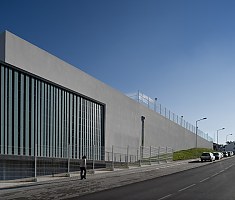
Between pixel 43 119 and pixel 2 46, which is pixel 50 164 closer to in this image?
pixel 43 119

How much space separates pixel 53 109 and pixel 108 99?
13.7 meters

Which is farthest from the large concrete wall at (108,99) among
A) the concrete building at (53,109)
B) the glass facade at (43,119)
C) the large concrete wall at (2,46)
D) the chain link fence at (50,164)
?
the chain link fence at (50,164)

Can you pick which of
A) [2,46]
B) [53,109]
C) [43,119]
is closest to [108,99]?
[53,109]

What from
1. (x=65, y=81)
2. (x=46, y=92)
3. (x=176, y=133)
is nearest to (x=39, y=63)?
(x=46, y=92)

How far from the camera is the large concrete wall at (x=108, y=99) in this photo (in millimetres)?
30003

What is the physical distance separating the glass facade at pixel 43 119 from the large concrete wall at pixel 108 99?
2.68 feet

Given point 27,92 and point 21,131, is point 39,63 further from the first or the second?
point 21,131

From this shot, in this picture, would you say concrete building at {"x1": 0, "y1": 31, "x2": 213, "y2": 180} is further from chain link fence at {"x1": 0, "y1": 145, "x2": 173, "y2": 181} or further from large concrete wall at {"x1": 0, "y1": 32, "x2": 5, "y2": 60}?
chain link fence at {"x1": 0, "y1": 145, "x2": 173, "y2": 181}

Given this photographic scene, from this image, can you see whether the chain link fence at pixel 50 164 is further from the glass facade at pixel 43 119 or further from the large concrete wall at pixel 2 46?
the large concrete wall at pixel 2 46

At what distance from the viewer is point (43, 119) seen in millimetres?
32219

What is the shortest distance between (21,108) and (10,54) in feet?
13.6

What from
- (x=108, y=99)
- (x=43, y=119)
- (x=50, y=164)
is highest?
(x=108, y=99)

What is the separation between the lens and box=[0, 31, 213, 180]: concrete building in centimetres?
2812

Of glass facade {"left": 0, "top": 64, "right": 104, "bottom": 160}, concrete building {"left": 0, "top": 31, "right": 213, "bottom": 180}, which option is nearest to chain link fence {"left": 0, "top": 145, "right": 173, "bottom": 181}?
concrete building {"left": 0, "top": 31, "right": 213, "bottom": 180}
